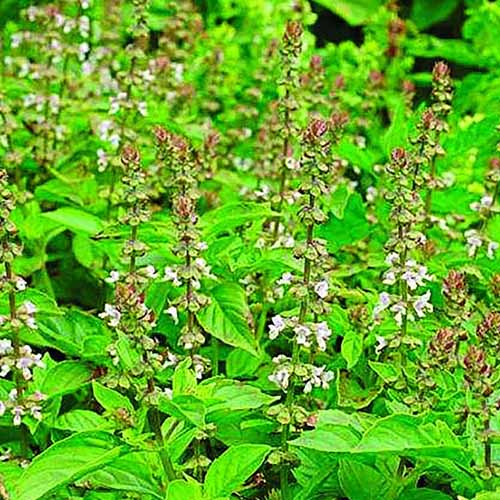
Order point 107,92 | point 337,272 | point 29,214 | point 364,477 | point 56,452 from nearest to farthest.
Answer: point 56,452 → point 364,477 → point 337,272 → point 29,214 → point 107,92

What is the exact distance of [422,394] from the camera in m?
2.32

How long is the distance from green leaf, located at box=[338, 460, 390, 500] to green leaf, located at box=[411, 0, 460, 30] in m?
4.29

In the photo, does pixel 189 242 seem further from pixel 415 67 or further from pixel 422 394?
pixel 415 67

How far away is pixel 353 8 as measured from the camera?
5.98m

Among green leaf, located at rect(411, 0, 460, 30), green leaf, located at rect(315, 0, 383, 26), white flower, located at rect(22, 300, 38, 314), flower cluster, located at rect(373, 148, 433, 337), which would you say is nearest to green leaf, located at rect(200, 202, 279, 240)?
flower cluster, located at rect(373, 148, 433, 337)

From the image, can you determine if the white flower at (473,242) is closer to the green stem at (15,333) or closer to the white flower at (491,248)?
the white flower at (491,248)

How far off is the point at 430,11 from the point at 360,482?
4.45 m

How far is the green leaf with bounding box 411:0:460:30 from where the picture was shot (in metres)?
6.21

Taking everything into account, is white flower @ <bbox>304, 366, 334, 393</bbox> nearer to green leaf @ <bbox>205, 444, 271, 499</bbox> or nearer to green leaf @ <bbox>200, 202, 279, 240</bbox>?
green leaf @ <bbox>205, 444, 271, 499</bbox>

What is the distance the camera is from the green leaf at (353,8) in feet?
19.2

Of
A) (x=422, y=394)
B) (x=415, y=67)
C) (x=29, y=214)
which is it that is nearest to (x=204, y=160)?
(x=29, y=214)

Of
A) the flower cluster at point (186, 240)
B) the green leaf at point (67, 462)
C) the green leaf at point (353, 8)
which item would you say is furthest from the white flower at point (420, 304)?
the green leaf at point (353, 8)

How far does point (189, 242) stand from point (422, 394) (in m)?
0.58

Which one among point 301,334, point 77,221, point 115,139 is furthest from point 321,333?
point 115,139
